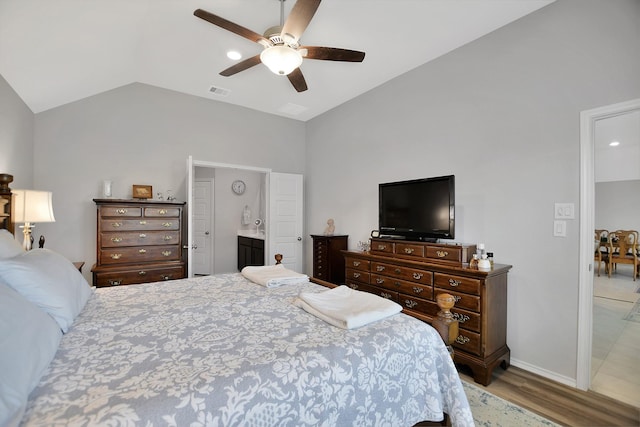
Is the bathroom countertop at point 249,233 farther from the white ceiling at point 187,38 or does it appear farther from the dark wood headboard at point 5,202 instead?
the dark wood headboard at point 5,202

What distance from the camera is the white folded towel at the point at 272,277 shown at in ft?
7.48

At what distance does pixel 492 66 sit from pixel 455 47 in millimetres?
→ 474

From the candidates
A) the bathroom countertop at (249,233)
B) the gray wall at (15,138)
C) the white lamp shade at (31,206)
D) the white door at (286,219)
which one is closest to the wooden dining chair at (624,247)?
the white door at (286,219)

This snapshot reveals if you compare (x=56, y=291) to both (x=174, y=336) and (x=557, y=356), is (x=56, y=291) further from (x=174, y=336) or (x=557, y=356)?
(x=557, y=356)

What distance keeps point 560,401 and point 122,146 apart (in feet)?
16.9

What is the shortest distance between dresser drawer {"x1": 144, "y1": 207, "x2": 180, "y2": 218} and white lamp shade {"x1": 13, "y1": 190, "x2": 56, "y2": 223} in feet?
3.12

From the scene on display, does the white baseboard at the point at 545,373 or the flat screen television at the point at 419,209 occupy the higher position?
the flat screen television at the point at 419,209

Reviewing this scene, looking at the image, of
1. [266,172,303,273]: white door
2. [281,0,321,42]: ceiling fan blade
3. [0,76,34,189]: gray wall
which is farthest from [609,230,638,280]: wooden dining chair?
[0,76,34,189]: gray wall

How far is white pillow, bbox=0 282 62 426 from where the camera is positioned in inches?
30.7

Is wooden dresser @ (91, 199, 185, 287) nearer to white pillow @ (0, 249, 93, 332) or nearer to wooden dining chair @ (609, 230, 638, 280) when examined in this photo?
white pillow @ (0, 249, 93, 332)

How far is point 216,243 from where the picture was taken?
6.04 m

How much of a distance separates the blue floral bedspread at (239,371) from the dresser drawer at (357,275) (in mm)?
1630

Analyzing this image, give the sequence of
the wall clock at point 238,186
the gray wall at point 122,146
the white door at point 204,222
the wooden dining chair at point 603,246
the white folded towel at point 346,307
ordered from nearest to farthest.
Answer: the white folded towel at point 346,307
the gray wall at point 122,146
the wooden dining chair at point 603,246
the white door at point 204,222
the wall clock at point 238,186

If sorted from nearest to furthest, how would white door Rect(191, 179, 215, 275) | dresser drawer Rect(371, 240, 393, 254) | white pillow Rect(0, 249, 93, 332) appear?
white pillow Rect(0, 249, 93, 332) → dresser drawer Rect(371, 240, 393, 254) → white door Rect(191, 179, 215, 275)
